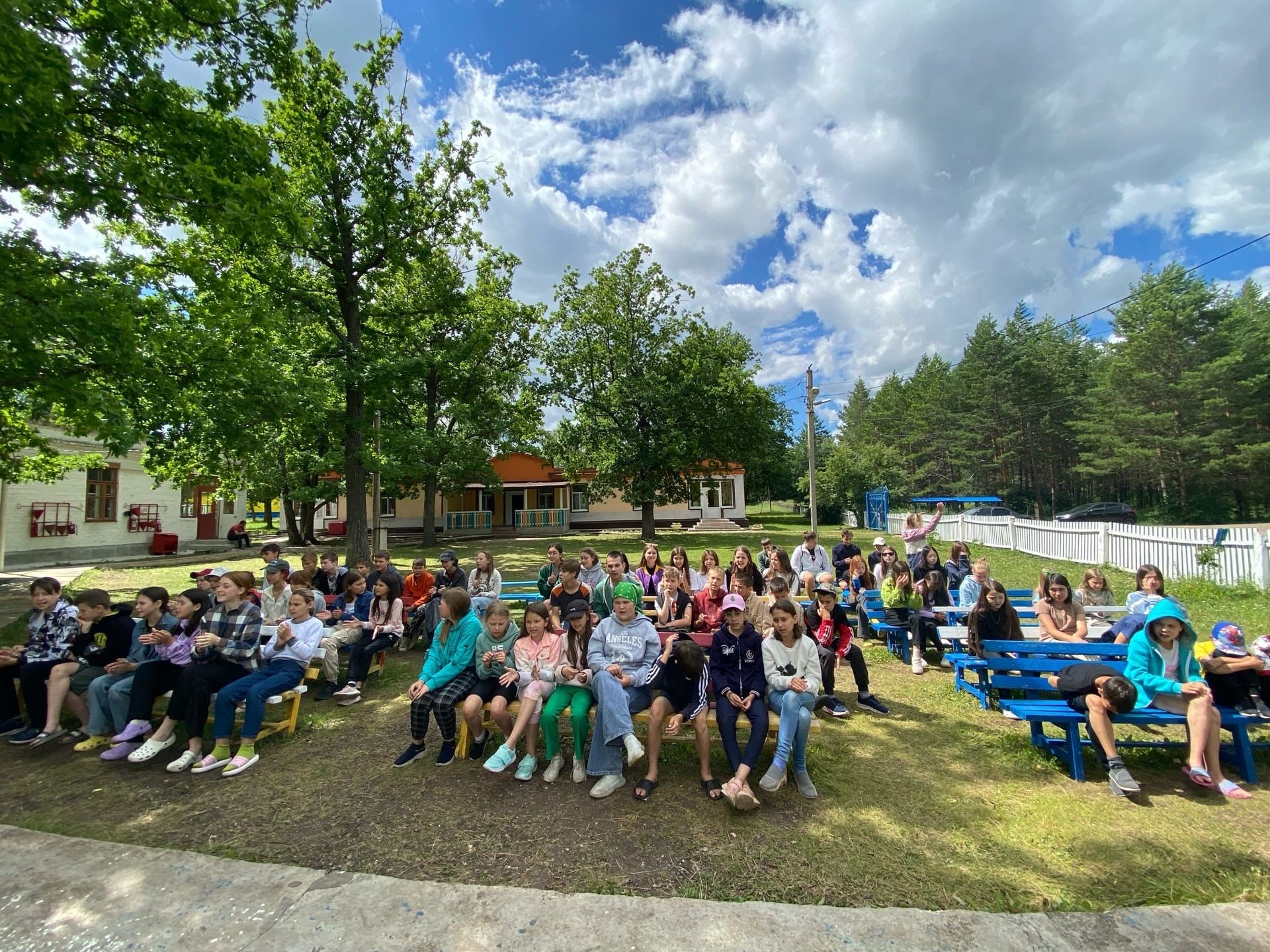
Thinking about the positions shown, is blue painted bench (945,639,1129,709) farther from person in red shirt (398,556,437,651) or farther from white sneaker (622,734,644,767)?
person in red shirt (398,556,437,651)

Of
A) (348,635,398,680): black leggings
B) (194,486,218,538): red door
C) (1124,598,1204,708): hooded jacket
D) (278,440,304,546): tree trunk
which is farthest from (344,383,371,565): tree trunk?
(194,486,218,538): red door

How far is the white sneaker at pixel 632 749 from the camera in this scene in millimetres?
3805

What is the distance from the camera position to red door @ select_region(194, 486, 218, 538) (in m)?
26.2

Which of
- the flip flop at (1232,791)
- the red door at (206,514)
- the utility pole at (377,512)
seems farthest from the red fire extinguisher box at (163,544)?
the flip flop at (1232,791)

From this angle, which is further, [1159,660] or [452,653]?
[452,653]

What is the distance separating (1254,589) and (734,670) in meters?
10.4

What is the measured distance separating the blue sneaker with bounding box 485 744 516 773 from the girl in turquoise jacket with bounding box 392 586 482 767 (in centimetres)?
47

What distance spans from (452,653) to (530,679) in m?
0.69

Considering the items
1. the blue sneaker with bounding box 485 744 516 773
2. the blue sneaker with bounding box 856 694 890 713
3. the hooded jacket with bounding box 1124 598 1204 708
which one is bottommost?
the blue sneaker with bounding box 856 694 890 713

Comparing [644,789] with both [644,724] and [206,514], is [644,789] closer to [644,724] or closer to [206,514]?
[644,724]

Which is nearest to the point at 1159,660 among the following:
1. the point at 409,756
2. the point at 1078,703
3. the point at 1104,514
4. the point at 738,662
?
the point at 1078,703

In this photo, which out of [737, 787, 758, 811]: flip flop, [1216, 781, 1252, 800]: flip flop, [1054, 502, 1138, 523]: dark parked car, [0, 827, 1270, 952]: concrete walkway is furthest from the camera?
[1054, 502, 1138, 523]: dark parked car

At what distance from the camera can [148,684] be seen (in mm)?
4555

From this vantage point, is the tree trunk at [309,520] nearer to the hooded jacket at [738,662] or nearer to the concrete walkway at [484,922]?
the concrete walkway at [484,922]
